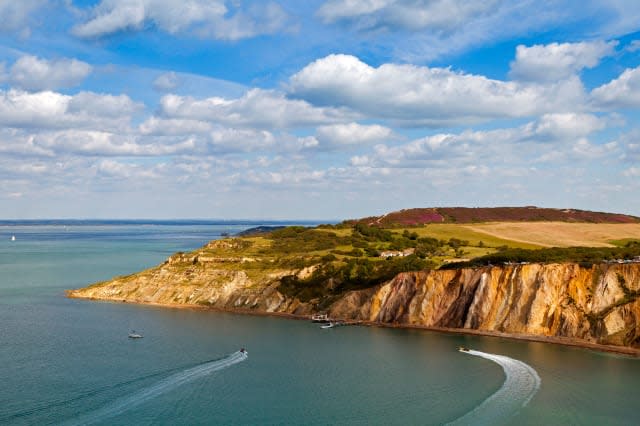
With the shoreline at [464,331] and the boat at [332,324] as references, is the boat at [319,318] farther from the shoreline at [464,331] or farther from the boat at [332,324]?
the boat at [332,324]

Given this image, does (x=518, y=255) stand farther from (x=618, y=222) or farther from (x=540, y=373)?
(x=618, y=222)

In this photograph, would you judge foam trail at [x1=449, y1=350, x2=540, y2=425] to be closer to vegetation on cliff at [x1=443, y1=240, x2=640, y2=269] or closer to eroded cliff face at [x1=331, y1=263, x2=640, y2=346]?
eroded cliff face at [x1=331, y1=263, x2=640, y2=346]

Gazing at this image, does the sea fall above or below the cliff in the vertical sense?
below

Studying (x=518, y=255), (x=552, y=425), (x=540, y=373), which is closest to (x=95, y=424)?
(x=552, y=425)

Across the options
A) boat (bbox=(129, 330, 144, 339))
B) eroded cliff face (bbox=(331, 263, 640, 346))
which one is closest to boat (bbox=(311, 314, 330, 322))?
eroded cliff face (bbox=(331, 263, 640, 346))

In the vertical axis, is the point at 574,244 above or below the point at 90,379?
above

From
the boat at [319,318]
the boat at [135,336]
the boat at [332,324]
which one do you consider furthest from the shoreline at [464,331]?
the boat at [135,336]
